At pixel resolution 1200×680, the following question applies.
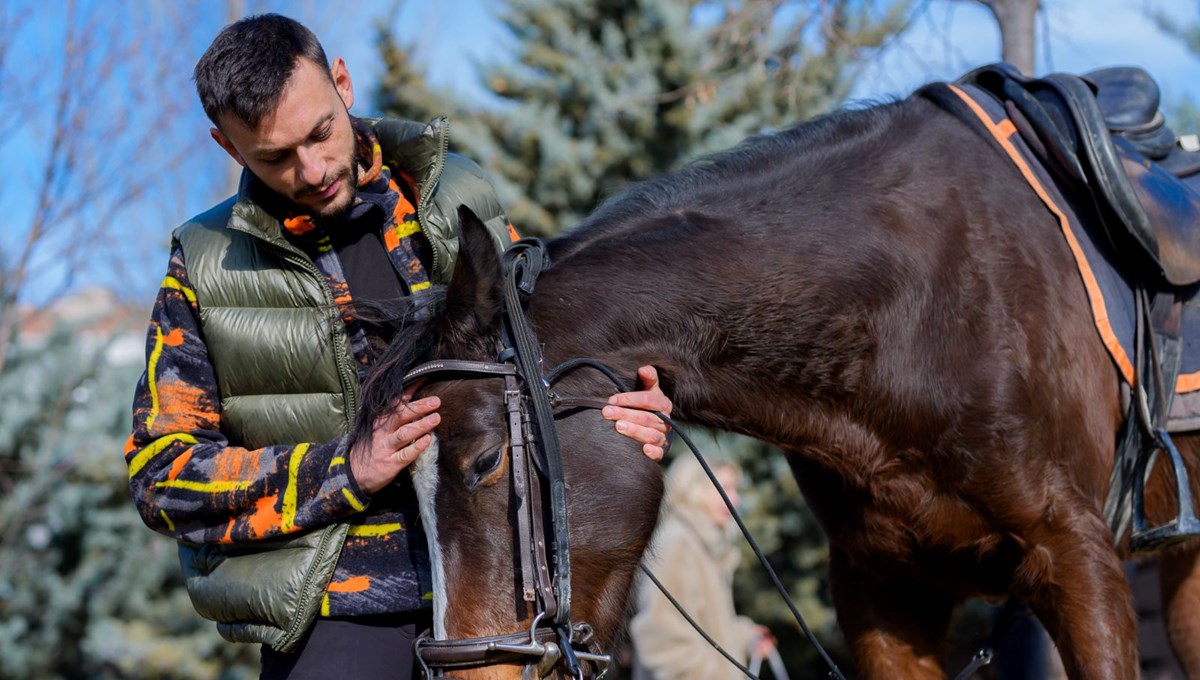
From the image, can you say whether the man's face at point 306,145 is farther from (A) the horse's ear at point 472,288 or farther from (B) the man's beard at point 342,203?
(A) the horse's ear at point 472,288

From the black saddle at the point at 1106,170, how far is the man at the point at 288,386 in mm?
1331

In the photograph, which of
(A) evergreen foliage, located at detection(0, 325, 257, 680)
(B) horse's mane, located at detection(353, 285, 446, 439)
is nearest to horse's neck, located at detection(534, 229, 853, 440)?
(B) horse's mane, located at detection(353, 285, 446, 439)

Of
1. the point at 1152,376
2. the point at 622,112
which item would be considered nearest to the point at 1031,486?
the point at 1152,376

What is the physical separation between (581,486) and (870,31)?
529 cm

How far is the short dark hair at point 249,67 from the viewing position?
2426 mm

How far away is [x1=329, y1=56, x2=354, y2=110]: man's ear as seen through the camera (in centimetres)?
277

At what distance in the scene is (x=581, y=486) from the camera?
2.38 metres

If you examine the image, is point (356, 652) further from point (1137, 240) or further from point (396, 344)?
point (1137, 240)

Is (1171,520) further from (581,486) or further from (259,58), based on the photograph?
(259,58)

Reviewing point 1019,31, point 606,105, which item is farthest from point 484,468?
point 606,105

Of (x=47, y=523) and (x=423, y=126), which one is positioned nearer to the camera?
(x=423, y=126)

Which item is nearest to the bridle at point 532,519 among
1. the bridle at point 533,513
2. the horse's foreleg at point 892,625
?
the bridle at point 533,513

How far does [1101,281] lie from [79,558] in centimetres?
642

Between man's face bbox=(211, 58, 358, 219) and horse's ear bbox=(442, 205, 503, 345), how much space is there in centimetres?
38
